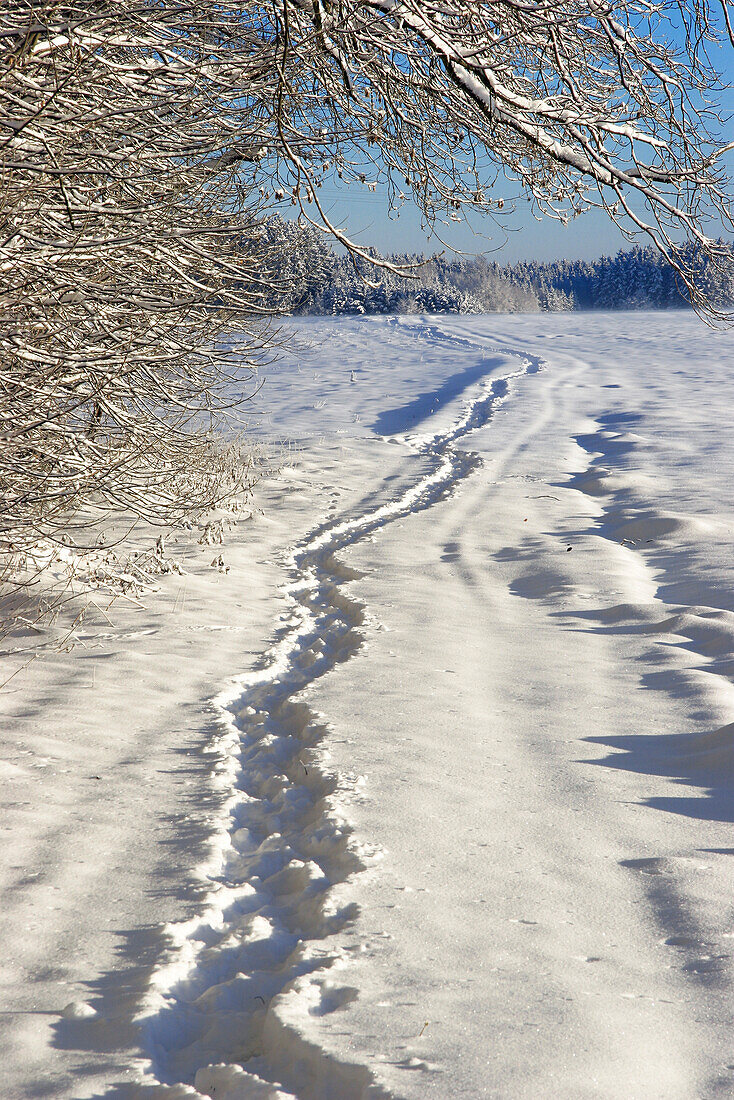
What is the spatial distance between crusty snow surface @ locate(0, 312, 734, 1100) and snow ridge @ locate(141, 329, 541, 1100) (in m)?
0.01

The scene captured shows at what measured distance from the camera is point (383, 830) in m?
3.06

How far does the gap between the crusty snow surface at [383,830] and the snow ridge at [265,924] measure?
0.03 ft

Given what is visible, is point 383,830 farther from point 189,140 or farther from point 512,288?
point 512,288

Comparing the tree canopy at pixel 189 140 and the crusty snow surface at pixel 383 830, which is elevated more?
the tree canopy at pixel 189 140

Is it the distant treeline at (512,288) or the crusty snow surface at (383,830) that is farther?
the distant treeline at (512,288)

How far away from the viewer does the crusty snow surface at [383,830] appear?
2.01 m

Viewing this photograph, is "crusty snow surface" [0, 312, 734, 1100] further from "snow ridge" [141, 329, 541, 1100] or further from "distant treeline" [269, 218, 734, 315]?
"distant treeline" [269, 218, 734, 315]

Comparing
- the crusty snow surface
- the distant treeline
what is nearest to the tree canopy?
the crusty snow surface

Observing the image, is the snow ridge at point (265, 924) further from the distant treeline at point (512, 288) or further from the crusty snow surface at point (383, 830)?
the distant treeline at point (512, 288)

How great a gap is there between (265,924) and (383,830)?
630 mm

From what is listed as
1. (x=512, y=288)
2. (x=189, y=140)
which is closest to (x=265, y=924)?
(x=189, y=140)

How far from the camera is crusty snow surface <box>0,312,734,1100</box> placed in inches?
79.0

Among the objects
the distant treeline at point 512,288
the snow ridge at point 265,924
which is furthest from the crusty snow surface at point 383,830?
the distant treeline at point 512,288

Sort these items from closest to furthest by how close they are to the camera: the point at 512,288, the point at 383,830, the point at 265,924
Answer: the point at 265,924 < the point at 383,830 < the point at 512,288
